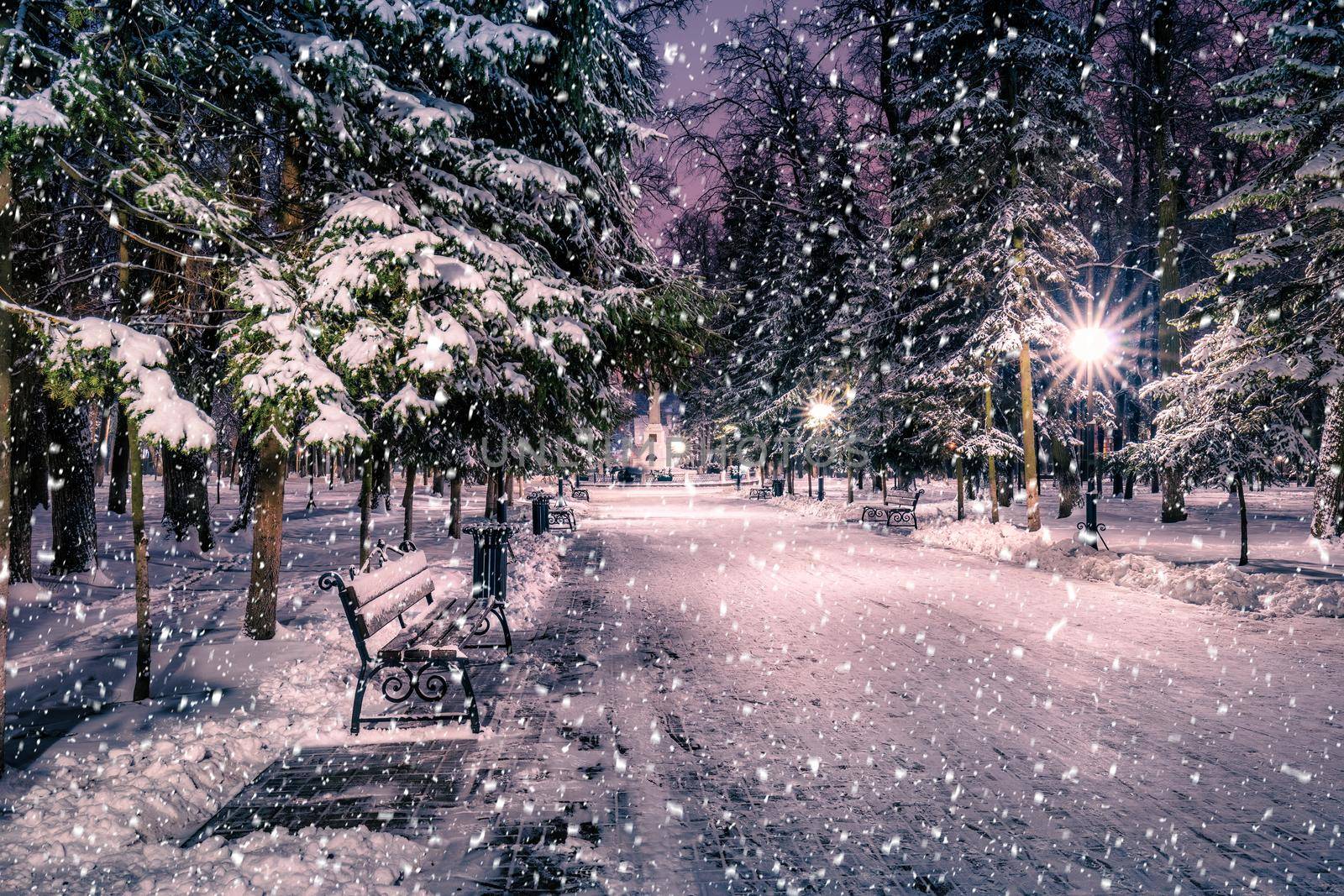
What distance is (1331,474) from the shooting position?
14.2 m

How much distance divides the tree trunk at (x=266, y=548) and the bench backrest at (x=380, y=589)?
96cm

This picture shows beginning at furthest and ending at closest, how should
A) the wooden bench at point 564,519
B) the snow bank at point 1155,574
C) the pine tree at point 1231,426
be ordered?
1. the wooden bench at point 564,519
2. the pine tree at point 1231,426
3. the snow bank at point 1155,574

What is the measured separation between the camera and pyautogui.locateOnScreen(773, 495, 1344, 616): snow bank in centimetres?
918

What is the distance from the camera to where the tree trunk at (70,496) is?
10.5 m

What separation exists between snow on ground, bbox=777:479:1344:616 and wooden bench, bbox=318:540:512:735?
9346mm

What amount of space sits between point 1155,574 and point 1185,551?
5110 millimetres

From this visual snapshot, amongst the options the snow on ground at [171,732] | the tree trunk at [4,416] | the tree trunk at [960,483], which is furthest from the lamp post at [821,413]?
the tree trunk at [4,416]

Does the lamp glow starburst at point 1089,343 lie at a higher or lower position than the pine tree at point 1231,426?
higher

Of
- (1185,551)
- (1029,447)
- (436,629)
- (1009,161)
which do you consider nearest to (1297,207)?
(1009,161)

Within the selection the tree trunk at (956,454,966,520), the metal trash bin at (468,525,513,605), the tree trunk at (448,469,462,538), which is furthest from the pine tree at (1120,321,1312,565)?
A: the tree trunk at (448,469,462,538)

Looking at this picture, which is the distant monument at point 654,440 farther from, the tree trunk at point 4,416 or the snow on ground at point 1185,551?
the tree trunk at point 4,416

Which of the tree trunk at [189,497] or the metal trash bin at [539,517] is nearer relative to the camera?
the tree trunk at [189,497]

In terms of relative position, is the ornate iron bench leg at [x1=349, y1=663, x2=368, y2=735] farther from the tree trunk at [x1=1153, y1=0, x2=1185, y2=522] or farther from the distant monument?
the distant monument

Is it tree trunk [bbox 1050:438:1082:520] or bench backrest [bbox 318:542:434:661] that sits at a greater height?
tree trunk [bbox 1050:438:1082:520]
